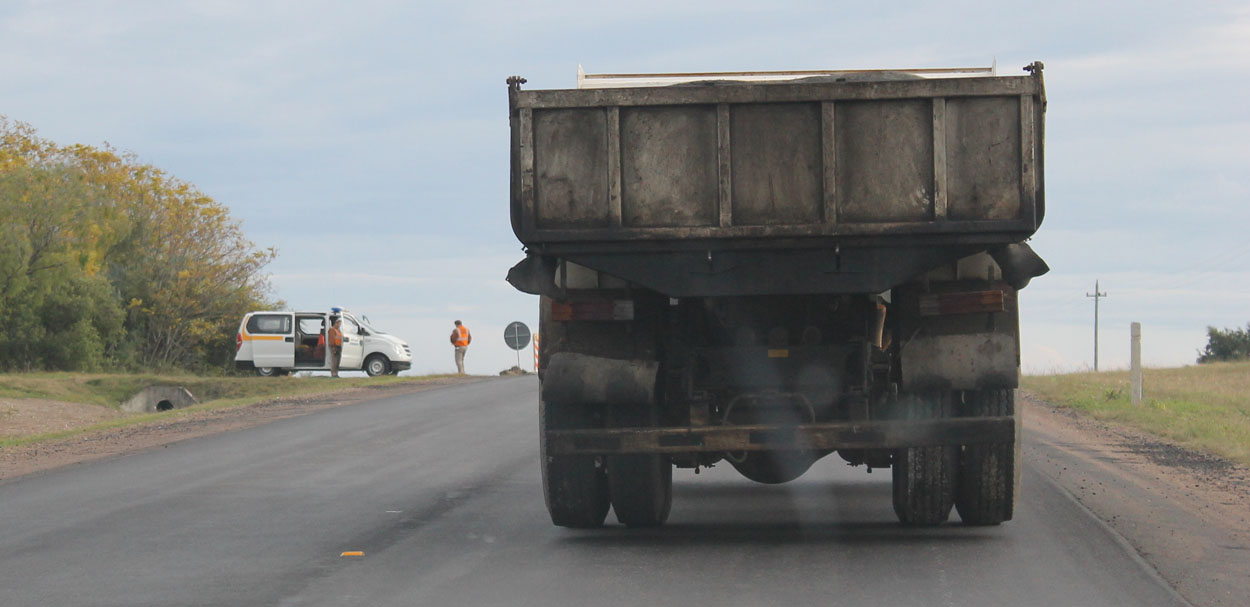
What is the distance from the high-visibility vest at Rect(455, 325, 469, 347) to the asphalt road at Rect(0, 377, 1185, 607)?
25.4 metres

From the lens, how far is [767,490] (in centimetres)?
1247

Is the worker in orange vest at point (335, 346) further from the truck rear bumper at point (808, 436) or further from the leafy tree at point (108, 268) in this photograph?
the truck rear bumper at point (808, 436)

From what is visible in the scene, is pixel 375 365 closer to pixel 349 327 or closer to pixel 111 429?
pixel 349 327

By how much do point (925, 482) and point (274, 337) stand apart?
109ft

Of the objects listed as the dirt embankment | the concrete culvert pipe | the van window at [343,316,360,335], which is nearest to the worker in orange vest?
the van window at [343,316,360,335]

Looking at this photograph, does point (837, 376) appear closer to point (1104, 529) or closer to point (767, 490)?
point (1104, 529)

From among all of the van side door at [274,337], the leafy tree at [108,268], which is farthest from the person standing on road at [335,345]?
the leafy tree at [108,268]

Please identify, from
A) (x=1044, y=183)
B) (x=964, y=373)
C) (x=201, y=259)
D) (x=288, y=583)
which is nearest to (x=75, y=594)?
(x=288, y=583)

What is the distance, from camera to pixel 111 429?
848 inches

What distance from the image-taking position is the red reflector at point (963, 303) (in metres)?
8.04

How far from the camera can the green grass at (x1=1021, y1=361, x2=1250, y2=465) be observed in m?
17.1

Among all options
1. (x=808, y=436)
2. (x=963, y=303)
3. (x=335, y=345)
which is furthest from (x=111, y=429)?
(x=963, y=303)

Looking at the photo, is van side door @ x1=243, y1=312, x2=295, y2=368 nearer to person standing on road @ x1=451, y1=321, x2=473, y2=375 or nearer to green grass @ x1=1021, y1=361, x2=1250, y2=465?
person standing on road @ x1=451, y1=321, x2=473, y2=375

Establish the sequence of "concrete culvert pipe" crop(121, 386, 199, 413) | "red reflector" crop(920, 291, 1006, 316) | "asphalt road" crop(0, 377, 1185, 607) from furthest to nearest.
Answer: "concrete culvert pipe" crop(121, 386, 199, 413) → "red reflector" crop(920, 291, 1006, 316) → "asphalt road" crop(0, 377, 1185, 607)
